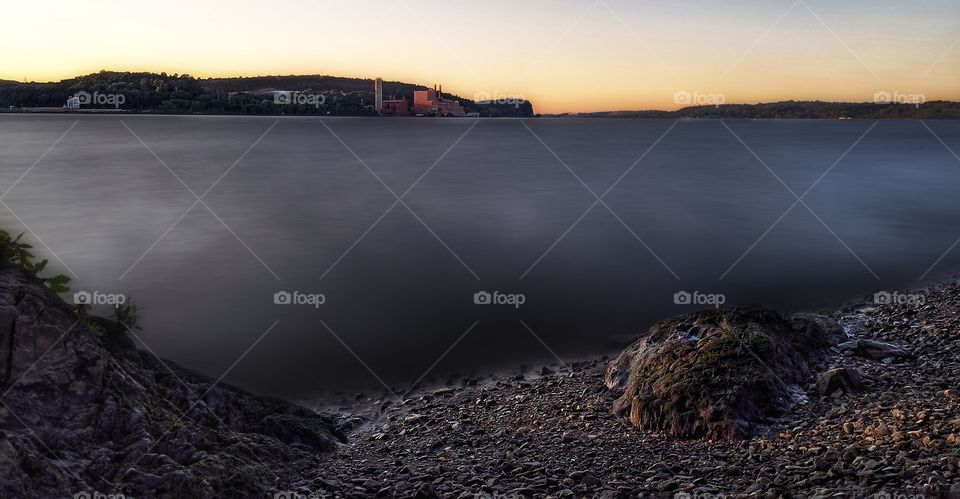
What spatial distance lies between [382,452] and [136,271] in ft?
38.0

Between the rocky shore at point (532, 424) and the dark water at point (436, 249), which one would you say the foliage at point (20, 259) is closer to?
the rocky shore at point (532, 424)

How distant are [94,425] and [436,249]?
48.4ft

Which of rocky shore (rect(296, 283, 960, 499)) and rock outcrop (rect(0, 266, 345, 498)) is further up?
rock outcrop (rect(0, 266, 345, 498))

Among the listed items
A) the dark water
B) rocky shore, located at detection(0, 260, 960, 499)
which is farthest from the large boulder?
the dark water

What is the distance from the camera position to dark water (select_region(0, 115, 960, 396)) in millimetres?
12836

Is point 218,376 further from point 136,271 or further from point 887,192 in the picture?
point 887,192

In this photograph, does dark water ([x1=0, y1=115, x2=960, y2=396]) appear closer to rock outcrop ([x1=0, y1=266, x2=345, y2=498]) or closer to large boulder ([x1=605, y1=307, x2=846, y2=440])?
large boulder ([x1=605, y1=307, x2=846, y2=440])

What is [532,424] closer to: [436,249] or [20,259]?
[20,259]

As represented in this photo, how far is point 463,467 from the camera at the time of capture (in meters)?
6.99

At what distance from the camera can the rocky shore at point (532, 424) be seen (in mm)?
5738

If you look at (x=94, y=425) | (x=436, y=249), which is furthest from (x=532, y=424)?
(x=436, y=249)

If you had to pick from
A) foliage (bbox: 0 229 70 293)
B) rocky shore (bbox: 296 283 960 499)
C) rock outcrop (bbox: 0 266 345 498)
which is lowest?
rocky shore (bbox: 296 283 960 499)

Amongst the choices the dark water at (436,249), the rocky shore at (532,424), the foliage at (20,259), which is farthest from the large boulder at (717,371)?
the foliage at (20,259)

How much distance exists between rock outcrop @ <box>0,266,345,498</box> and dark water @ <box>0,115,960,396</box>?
→ 410cm
